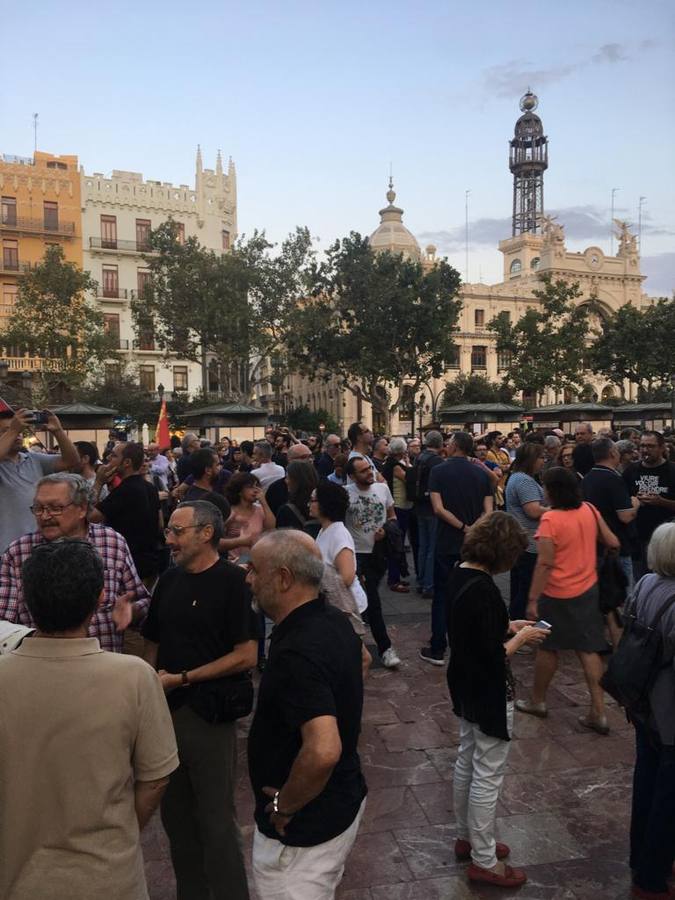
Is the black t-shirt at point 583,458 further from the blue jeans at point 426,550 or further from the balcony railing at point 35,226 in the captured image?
the balcony railing at point 35,226

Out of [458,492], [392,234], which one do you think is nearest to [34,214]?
[392,234]

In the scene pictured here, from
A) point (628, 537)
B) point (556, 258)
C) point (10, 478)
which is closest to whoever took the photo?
point (10, 478)

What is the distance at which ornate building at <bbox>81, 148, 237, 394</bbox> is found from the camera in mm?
40719

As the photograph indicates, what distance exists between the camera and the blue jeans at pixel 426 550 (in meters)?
8.54

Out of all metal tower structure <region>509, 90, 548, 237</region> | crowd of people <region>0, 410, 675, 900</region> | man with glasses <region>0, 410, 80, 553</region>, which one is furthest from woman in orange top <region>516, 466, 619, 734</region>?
metal tower structure <region>509, 90, 548, 237</region>

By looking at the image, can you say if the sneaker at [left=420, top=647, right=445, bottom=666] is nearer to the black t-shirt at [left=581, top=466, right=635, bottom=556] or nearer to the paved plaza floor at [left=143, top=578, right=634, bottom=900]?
the paved plaza floor at [left=143, top=578, right=634, bottom=900]

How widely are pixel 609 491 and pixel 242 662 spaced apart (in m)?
4.19

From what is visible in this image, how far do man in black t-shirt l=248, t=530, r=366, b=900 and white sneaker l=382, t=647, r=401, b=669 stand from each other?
143 inches

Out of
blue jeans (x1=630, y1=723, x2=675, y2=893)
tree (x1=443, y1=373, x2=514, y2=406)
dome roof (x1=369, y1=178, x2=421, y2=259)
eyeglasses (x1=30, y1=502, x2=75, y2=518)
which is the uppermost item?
dome roof (x1=369, y1=178, x2=421, y2=259)

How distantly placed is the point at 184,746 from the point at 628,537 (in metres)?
4.98

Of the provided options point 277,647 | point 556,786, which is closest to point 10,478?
point 277,647

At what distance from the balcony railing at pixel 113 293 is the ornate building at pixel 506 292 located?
57.5 feet

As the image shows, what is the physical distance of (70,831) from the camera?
1797 millimetres

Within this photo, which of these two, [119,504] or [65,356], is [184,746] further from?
[65,356]
